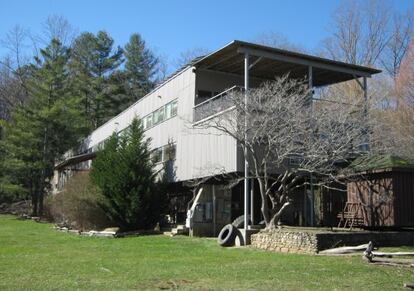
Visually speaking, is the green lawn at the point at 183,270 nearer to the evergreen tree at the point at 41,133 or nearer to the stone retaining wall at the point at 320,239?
the stone retaining wall at the point at 320,239

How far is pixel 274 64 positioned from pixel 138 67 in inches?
1572

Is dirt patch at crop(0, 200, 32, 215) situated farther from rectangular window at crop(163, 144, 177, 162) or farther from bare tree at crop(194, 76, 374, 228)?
bare tree at crop(194, 76, 374, 228)

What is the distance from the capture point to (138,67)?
60125 millimetres

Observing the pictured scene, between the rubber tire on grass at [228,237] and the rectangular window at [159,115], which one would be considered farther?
the rectangular window at [159,115]

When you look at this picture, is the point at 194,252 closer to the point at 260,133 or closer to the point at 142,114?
the point at 260,133

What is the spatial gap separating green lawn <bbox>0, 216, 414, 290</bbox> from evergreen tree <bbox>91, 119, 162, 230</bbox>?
7.13 m

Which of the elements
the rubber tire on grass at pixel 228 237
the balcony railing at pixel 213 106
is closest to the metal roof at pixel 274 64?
the balcony railing at pixel 213 106

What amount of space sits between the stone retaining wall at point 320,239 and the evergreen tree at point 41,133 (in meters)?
28.4

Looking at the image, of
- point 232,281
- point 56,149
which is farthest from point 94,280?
point 56,149

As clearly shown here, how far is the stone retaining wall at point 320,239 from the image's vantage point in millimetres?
14870

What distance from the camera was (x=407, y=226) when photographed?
687 inches

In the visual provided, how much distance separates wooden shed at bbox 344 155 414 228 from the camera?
57.3ft

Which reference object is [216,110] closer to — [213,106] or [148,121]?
[213,106]

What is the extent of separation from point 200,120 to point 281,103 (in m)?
5.43
